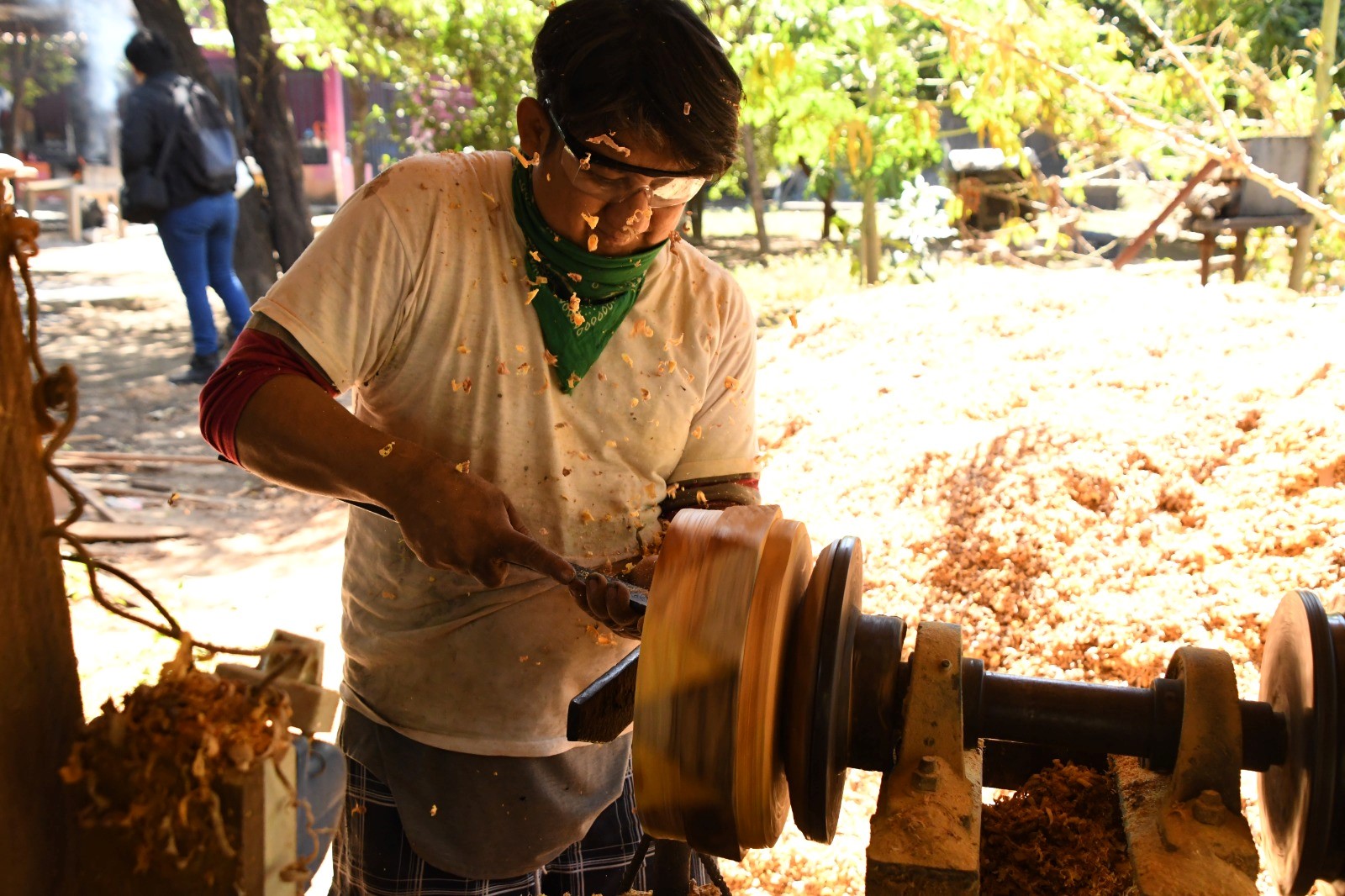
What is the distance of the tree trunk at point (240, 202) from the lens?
26.3 ft

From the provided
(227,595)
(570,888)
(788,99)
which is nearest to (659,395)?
(570,888)

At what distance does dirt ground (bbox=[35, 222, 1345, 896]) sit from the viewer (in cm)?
341

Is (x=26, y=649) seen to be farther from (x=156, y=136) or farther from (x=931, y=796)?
(x=156, y=136)

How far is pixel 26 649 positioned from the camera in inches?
36.1

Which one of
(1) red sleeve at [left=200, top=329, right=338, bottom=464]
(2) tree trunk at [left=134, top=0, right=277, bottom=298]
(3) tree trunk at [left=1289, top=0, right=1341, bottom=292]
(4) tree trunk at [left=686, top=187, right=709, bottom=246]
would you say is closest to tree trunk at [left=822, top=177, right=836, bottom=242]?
(4) tree trunk at [left=686, top=187, right=709, bottom=246]

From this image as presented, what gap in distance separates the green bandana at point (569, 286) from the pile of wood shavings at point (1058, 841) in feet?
3.11

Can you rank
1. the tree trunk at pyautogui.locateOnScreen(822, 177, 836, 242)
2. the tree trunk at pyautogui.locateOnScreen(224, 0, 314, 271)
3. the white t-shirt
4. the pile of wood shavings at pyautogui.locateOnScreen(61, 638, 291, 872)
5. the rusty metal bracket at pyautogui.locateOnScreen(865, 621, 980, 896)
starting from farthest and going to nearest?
1. the tree trunk at pyautogui.locateOnScreen(822, 177, 836, 242)
2. the tree trunk at pyautogui.locateOnScreen(224, 0, 314, 271)
3. the white t-shirt
4. the rusty metal bracket at pyautogui.locateOnScreen(865, 621, 980, 896)
5. the pile of wood shavings at pyautogui.locateOnScreen(61, 638, 291, 872)

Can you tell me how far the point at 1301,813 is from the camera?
1269mm

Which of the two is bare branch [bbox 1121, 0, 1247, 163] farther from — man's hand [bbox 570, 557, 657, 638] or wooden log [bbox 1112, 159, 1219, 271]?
man's hand [bbox 570, 557, 657, 638]

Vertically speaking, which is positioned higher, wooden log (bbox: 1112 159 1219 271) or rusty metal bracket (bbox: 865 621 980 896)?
wooden log (bbox: 1112 159 1219 271)

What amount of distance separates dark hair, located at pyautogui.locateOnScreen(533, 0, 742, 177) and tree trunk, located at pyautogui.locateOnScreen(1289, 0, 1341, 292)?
621 cm

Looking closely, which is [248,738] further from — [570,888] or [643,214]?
[570,888]

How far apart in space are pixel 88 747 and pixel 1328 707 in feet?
4.13

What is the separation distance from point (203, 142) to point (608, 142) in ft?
20.9
